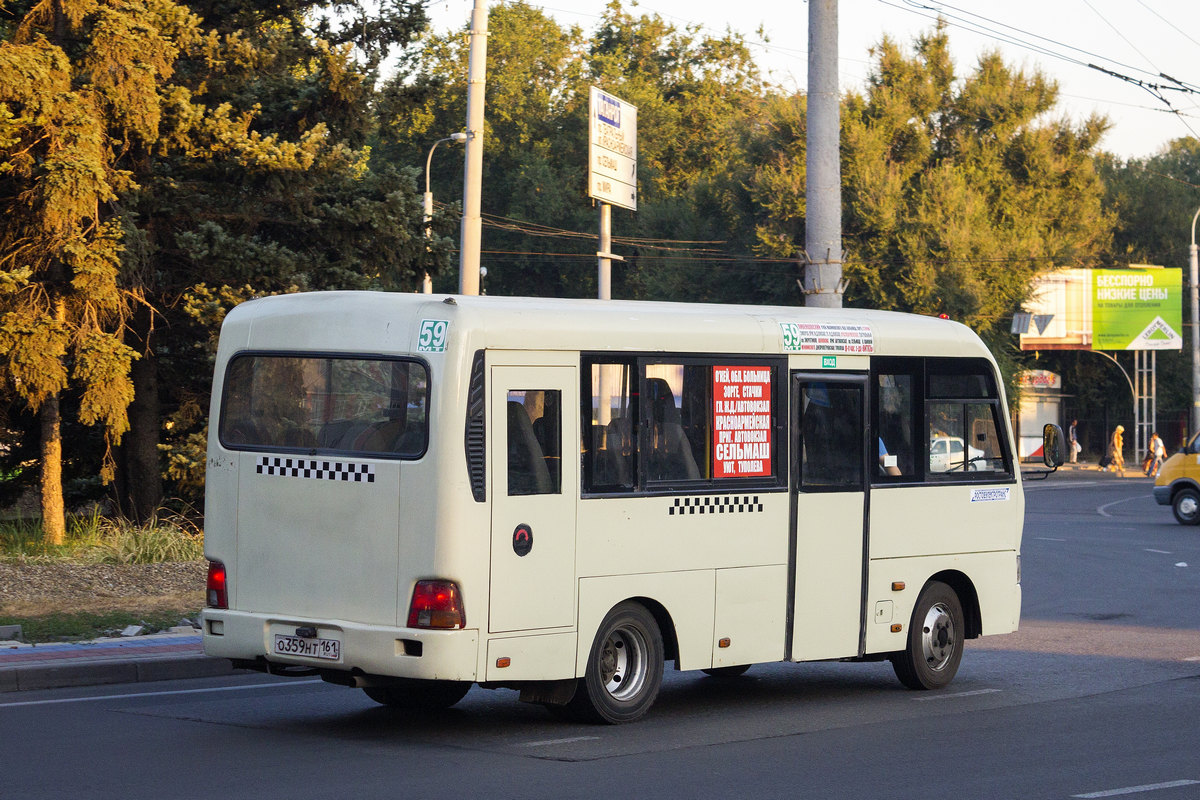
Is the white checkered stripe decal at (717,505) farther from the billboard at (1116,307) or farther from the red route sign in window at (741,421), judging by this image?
the billboard at (1116,307)

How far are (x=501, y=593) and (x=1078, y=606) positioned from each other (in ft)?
32.7

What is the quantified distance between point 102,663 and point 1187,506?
23.5 meters

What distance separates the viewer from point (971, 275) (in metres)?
55.0

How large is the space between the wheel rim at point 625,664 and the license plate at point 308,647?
163 centimetres

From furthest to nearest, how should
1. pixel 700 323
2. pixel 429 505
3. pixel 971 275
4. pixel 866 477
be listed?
pixel 971 275 → pixel 866 477 → pixel 700 323 → pixel 429 505

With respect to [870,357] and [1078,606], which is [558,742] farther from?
[1078,606]

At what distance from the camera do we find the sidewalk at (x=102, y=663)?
10.6m

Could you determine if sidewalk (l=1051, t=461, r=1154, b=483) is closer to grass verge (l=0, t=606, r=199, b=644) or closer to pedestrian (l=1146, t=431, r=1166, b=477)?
pedestrian (l=1146, t=431, r=1166, b=477)

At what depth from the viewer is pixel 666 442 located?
973cm

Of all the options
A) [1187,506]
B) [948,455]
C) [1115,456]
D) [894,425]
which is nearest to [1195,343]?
[1115,456]

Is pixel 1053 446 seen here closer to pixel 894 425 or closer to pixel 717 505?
pixel 894 425

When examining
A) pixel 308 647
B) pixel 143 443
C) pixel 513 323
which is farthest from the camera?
pixel 143 443

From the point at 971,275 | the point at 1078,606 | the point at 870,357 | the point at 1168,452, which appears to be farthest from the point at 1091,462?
the point at 870,357

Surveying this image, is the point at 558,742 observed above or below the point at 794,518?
below
